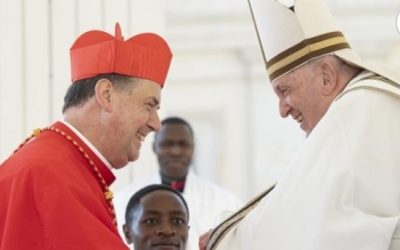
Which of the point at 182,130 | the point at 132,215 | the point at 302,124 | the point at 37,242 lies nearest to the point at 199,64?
the point at 182,130

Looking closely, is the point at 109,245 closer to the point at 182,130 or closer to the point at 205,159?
the point at 182,130

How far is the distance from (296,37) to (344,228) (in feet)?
2.54

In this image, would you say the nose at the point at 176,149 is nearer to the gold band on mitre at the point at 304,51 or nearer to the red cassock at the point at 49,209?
the gold band on mitre at the point at 304,51

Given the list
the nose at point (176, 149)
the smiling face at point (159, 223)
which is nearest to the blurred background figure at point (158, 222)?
the smiling face at point (159, 223)

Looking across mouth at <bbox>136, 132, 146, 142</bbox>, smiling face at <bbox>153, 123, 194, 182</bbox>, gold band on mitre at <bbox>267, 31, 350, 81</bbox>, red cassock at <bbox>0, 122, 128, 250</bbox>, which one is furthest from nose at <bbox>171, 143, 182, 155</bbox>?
red cassock at <bbox>0, 122, 128, 250</bbox>

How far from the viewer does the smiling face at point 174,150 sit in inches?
219

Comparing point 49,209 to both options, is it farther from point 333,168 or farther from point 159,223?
point 159,223

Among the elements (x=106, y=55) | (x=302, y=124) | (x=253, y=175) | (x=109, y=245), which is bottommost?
(x=253, y=175)

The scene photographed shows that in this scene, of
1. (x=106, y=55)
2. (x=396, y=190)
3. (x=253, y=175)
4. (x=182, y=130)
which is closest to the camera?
(x=396, y=190)

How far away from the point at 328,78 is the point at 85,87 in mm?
743

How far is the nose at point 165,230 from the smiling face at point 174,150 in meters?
1.74

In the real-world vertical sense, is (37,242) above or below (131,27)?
below

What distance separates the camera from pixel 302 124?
3203 millimetres

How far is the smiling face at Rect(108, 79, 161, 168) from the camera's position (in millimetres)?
2990
